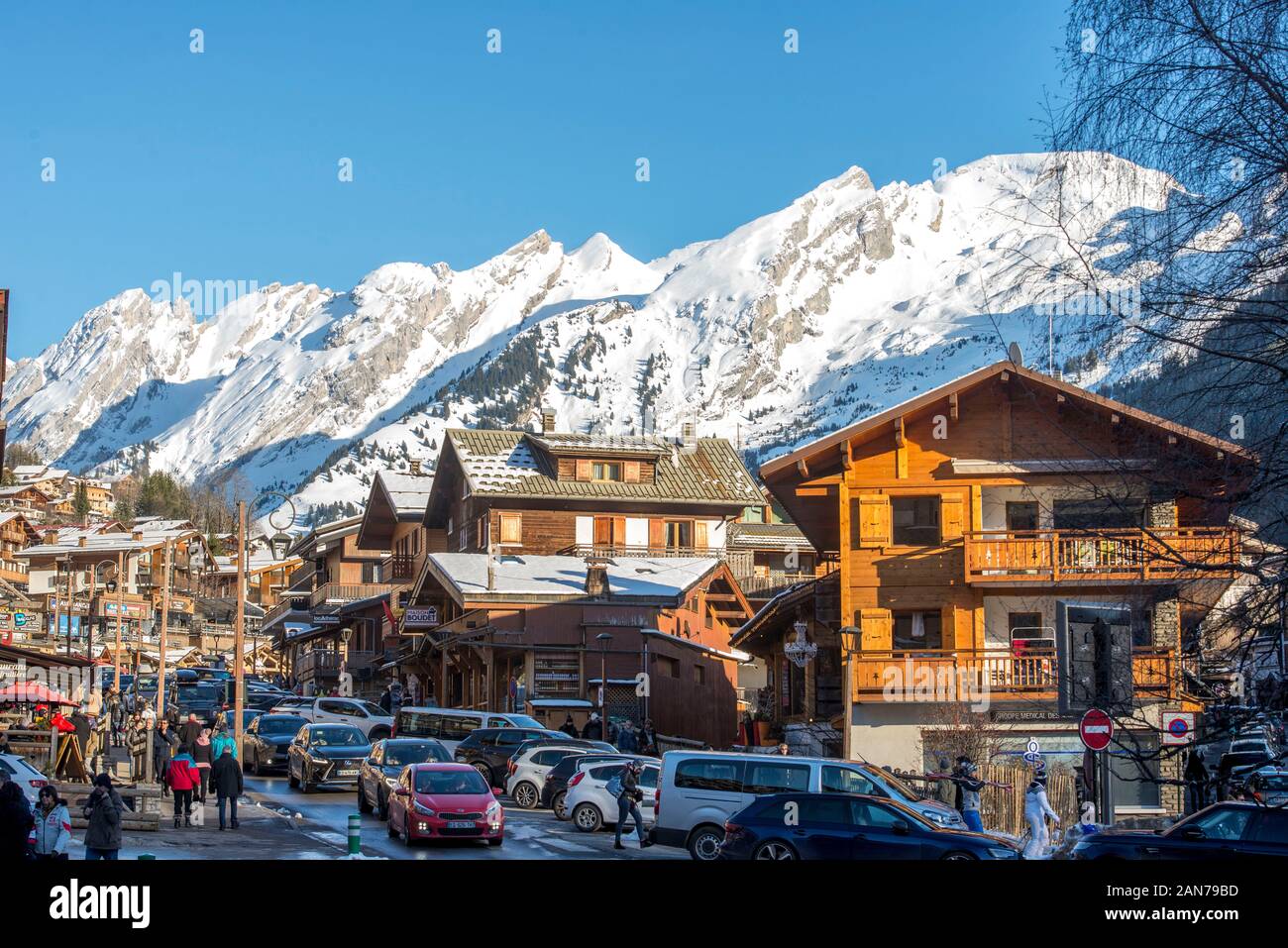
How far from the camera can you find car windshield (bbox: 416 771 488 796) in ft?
92.6

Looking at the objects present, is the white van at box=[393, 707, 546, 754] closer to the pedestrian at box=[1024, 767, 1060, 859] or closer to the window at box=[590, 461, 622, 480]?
the pedestrian at box=[1024, 767, 1060, 859]

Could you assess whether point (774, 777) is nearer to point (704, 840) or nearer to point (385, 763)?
point (704, 840)

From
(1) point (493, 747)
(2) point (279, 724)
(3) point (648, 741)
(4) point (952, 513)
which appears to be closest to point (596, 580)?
(3) point (648, 741)

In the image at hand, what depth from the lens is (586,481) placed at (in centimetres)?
7562

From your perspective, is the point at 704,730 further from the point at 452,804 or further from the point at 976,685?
the point at 452,804

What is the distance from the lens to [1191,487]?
38.3 feet

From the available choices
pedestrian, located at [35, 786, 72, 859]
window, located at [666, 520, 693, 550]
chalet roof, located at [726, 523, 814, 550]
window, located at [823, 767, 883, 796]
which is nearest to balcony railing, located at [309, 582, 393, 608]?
chalet roof, located at [726, 523, 814, 550]

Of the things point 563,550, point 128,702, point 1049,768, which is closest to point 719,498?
point 563,550

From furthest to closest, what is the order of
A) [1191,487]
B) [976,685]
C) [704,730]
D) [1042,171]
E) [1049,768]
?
[704,730], [976,685], [1049,768], [1042,171], [1191,487]

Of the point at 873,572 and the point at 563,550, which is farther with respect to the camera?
the point at 563,550

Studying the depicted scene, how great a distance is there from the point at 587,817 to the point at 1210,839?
16.9 metres

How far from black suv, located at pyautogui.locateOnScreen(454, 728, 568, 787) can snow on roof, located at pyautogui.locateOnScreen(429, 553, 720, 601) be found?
15182mm
